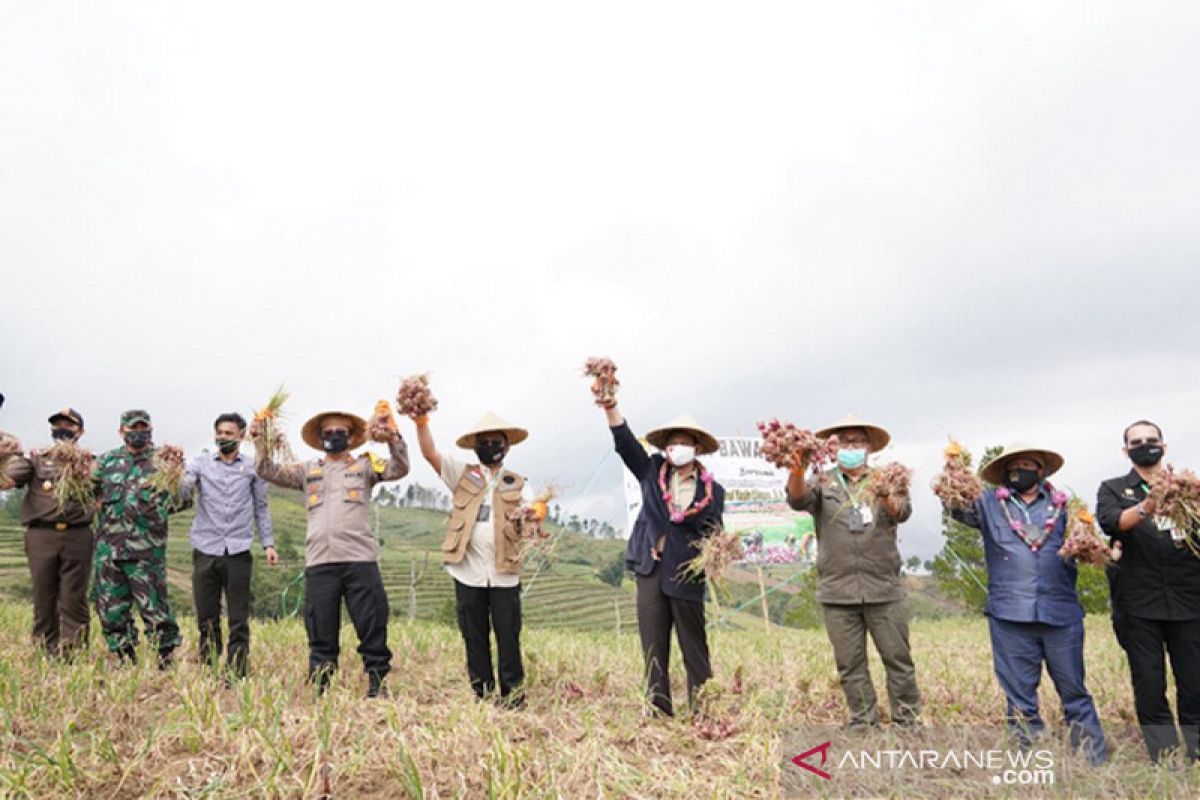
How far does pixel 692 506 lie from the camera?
5.24 m

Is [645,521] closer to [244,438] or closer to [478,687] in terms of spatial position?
[478,687]

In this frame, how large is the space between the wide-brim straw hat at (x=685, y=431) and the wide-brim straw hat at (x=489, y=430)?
0.97m

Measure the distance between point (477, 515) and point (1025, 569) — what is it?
340cm

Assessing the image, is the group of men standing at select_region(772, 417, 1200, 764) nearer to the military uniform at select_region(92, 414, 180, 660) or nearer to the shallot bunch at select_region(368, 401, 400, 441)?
the shallot bunch at select_region(368, 401, 400, 441)

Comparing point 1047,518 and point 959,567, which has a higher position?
point 1047,518

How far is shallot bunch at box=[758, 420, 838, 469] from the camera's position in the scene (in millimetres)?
4664

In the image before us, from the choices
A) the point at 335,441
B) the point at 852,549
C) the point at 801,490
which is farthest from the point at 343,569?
the point at 852,549

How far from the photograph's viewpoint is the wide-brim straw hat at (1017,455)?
17.0 feet

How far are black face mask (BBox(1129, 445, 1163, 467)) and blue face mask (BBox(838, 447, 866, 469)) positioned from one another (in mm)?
1549

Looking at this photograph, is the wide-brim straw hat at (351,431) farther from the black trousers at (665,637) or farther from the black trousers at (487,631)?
the black trousers at (665,637)

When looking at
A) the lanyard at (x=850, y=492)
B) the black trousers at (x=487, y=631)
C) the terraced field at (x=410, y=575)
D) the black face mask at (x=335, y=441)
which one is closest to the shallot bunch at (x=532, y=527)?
the black trousers at (x=487, y=631)

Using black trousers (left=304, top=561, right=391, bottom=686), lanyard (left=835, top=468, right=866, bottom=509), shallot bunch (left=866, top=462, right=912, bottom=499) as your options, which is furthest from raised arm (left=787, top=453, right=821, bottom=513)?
Result: black trousers (left=304, top=561, right=391, bottom=686)

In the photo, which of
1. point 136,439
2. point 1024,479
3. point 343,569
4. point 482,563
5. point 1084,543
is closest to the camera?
point 1084,543

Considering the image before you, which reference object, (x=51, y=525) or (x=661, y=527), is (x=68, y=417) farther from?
(x=661, y=527)
